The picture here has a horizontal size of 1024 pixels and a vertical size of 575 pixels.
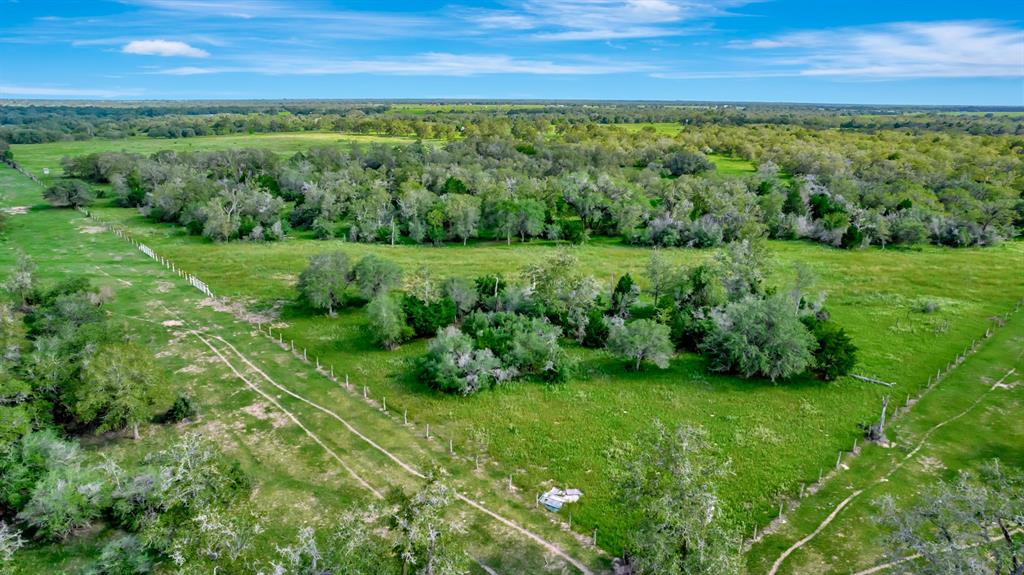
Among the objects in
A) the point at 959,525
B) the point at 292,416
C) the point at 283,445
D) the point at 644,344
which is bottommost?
the point at 283,445

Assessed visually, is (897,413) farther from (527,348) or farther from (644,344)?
(527,348)

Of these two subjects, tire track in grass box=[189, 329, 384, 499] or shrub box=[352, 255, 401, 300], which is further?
shrub box=[352, 255, 401, 300]

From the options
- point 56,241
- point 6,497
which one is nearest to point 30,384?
point 6,497

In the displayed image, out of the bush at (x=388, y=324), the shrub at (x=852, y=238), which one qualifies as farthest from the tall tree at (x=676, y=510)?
the shrub at (x=852, y=238)

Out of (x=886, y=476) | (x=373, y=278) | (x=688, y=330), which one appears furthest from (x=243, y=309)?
(x=886, y=476)

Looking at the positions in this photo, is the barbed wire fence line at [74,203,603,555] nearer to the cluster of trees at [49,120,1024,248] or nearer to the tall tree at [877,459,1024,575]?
the tall tree at [877,459,1024,575]

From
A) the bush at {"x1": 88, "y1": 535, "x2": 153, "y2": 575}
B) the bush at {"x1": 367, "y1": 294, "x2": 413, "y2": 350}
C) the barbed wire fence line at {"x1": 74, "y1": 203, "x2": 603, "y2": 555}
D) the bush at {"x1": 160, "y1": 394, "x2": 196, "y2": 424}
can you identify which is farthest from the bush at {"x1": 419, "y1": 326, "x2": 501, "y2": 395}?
the bush at {"x1": 88, "y1": 535, "x2": 153, "y2": 575}
